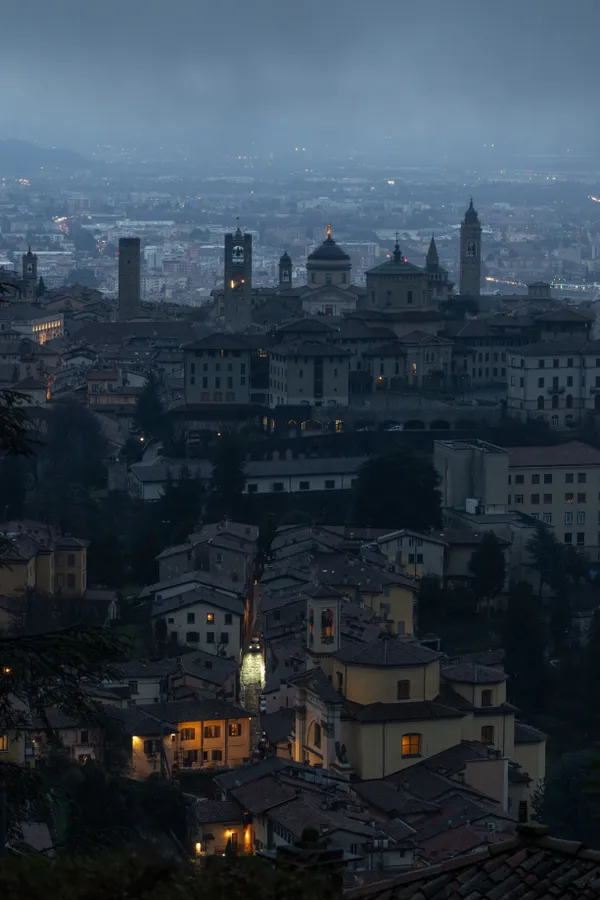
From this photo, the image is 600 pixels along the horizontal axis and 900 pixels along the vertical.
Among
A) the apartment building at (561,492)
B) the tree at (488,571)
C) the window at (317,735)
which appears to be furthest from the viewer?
the apartment building at (561,492)

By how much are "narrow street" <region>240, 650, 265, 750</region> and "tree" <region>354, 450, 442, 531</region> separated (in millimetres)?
3812

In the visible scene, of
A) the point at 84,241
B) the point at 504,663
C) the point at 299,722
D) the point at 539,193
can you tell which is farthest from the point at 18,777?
the point at 539,193

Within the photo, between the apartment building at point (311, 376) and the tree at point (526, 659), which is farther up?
the apartment building at point (311, 376)

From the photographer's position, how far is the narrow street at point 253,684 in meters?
14.8

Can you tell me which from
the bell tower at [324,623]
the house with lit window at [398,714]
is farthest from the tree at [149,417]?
the house with lit window at [398,714]

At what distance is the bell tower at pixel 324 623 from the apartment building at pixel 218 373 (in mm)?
12886

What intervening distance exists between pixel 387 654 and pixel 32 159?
515ft

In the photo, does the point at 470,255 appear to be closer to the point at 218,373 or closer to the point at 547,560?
the point at 218,373

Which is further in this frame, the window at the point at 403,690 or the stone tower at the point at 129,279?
the stone tower at the point at 129,279

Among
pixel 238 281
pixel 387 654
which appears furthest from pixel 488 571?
pixel 238 281

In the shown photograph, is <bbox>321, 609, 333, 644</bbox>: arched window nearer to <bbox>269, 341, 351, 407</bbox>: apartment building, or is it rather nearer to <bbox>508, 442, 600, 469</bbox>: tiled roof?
<bbox>508, 442, 600, 469</bbox>: tiled roof

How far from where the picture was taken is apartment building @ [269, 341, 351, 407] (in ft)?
90.6

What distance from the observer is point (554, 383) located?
2802 centimetres

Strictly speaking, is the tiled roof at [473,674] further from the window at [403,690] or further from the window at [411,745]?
the window at [411,745]
